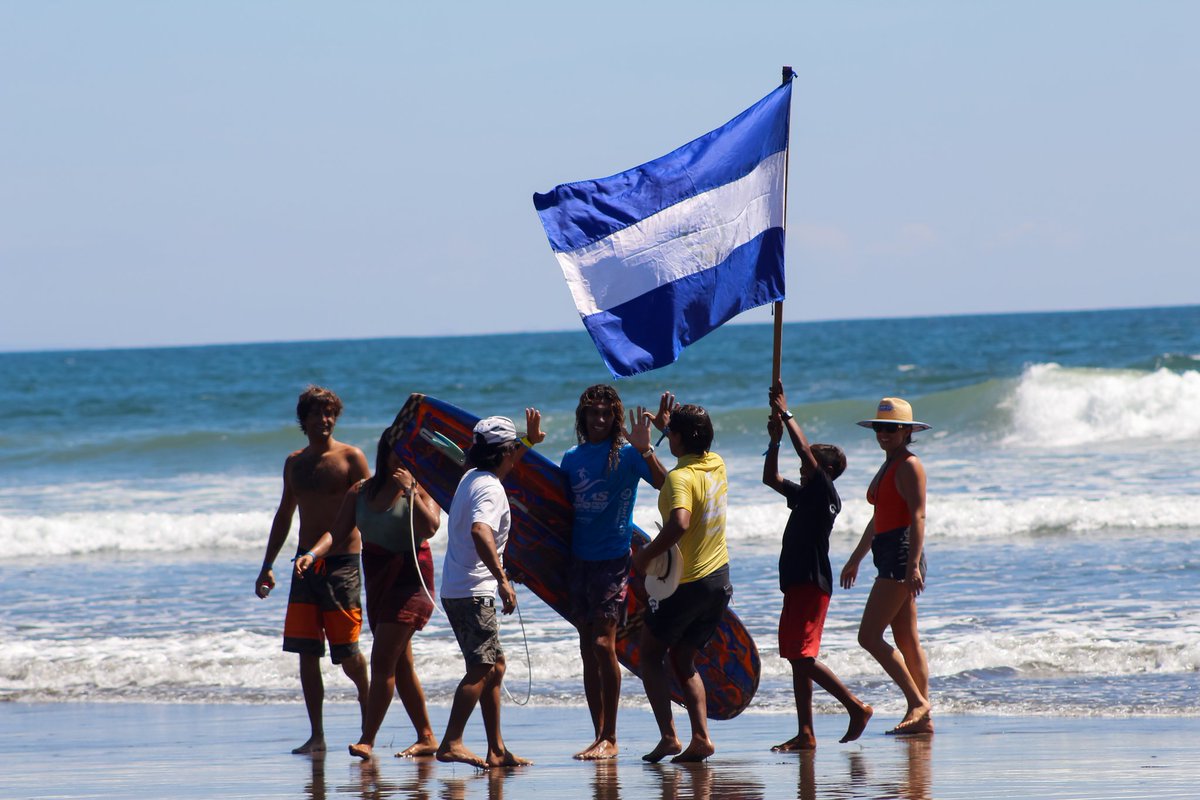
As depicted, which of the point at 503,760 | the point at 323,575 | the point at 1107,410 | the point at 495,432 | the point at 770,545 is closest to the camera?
the point at 495,432

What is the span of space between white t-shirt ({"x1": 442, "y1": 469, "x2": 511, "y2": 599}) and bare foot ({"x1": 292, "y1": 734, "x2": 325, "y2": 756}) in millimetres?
1288

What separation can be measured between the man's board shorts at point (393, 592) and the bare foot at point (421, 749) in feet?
1.86

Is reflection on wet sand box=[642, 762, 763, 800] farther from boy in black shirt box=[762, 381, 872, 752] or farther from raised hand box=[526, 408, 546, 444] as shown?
raised hand box=[526, 408, 546, 444]

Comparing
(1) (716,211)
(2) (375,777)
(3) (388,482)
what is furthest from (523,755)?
(1) (716,211)

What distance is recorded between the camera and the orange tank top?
6270 millimetres

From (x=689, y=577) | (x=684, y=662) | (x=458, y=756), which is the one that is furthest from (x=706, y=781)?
(x=458, y=756)

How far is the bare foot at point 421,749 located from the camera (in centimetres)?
614

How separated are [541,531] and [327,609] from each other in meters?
1.09

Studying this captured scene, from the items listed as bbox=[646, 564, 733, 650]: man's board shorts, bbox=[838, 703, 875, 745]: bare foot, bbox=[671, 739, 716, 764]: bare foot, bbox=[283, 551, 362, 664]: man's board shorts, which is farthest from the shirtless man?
bbox=[838, 703, 875, 745]: bare foot

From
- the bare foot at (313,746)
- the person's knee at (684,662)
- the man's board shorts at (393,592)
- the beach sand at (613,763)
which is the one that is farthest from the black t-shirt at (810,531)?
the bare foot at (313,746)

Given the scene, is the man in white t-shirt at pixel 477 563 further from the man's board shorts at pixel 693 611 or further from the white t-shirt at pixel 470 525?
the man's board shorts at pixel 693 611

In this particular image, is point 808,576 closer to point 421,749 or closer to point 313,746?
point 421,749

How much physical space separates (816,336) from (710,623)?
2611 inches

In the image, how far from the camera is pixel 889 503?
6.32m
